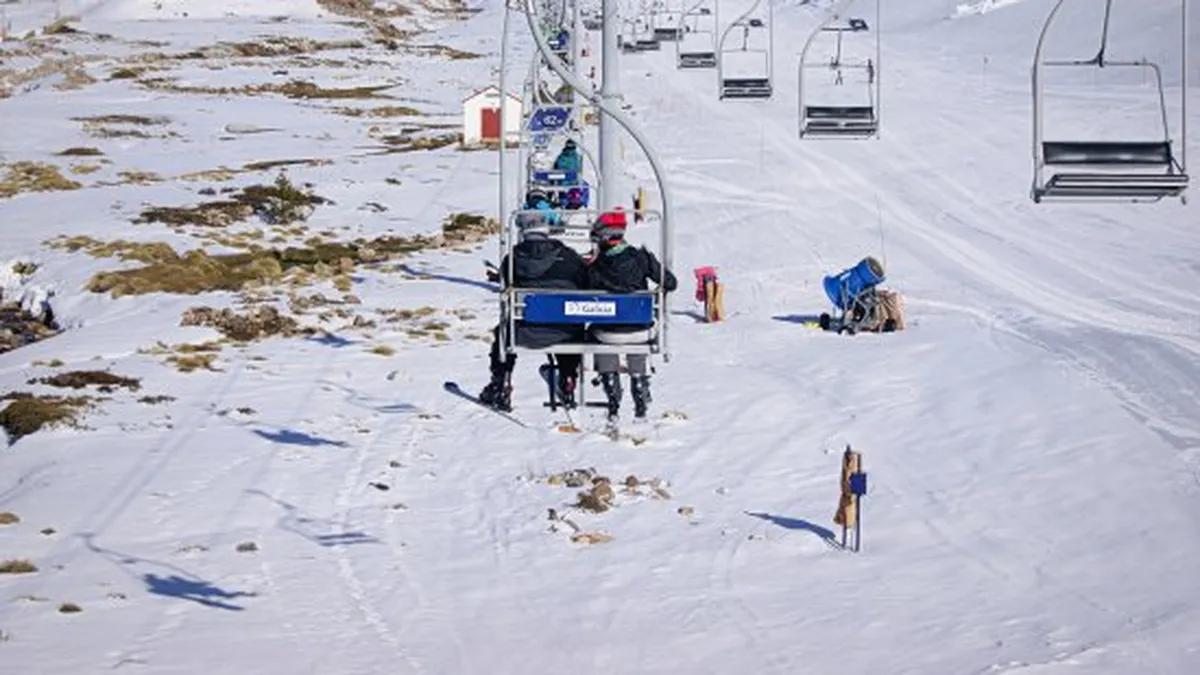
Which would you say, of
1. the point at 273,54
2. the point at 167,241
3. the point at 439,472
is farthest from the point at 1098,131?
the point at 273,54

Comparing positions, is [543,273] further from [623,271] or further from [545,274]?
[623,271]

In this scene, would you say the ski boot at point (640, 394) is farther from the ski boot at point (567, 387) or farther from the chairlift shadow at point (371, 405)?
the chairlift shadow at point (371, 405)

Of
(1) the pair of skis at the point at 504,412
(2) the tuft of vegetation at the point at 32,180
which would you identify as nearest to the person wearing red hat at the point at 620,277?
(1) the pair of skis at the point at 504,412

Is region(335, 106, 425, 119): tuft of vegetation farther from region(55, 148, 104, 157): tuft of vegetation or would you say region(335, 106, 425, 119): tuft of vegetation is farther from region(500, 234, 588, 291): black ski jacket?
region(500, 234, 588, 291): black ski jacket

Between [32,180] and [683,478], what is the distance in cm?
3758

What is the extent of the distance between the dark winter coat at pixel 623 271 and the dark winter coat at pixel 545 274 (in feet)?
0.53

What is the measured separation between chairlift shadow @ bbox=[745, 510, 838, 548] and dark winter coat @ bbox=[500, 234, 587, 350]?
137 inches

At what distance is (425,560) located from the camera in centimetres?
1454

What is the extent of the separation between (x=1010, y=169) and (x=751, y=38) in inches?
2098

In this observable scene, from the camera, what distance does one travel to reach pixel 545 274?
44.4 ft

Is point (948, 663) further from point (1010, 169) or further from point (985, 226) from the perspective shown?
point (1010, 169)

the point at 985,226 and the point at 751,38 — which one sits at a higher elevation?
the point at 751,38

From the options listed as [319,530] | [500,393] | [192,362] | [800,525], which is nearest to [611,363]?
[800,525]

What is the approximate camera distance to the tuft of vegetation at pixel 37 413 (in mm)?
19219
